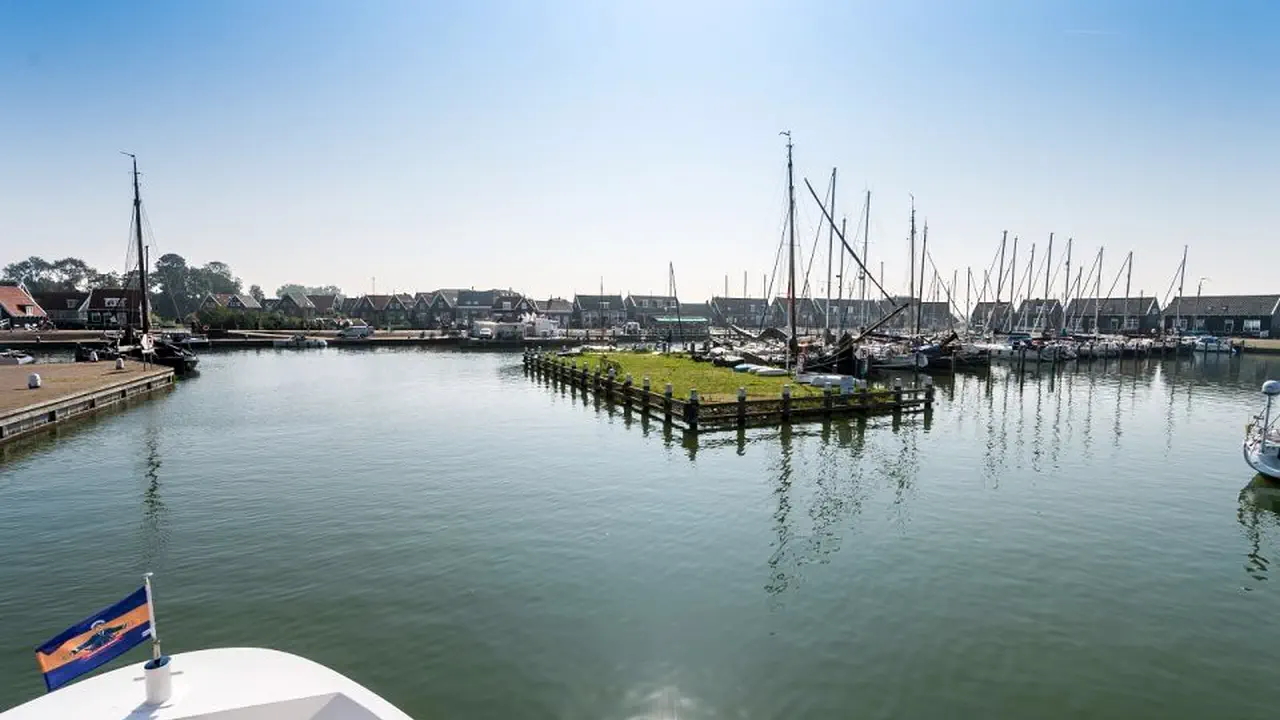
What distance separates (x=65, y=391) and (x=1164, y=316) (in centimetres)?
12845

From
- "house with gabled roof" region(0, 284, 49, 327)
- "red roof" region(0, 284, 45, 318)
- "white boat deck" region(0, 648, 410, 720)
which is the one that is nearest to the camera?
"white boat deck" region(0, 648, 410, 720)

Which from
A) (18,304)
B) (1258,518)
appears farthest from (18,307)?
(1258,518)

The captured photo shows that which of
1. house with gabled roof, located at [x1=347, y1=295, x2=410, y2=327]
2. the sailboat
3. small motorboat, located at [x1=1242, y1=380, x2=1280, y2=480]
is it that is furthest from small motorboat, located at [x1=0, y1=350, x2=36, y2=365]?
house with gabled roof, located at [x1=347, y1=295, x2=410, y2=327]

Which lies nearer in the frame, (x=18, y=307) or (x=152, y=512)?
(x=152, y=512)

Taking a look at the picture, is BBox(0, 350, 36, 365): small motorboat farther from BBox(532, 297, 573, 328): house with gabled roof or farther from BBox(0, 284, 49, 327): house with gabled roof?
BBox(532, 297, 573, 328): house with gabled roof

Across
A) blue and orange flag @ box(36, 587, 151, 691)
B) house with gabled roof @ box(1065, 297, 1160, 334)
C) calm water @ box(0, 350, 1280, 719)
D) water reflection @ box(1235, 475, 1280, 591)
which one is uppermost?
house with gabled roof @ box(1065, 297, 1160, 334)

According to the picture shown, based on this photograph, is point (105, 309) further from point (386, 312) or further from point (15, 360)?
point (15, 360)

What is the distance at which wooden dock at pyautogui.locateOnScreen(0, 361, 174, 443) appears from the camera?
28.2 m

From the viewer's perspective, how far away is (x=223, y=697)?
22.6 feet

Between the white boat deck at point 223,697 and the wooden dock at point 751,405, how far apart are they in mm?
22929

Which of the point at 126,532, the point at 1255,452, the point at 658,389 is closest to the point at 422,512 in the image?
the point at 126,532

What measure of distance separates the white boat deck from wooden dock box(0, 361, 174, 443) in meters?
27.9

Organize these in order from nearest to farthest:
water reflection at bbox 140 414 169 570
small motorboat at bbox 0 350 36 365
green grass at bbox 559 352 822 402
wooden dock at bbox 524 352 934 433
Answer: water reflection at bbox 140 414 169 570 → wooden dock at bbox 524 352 934 433 → green grass at bbox 559 352 822 402 → small motorboat at bbox 0 350 36 365

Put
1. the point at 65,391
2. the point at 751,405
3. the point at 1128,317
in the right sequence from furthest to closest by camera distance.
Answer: the point at 1128,317, the point at 65,391, the point at 751,405
